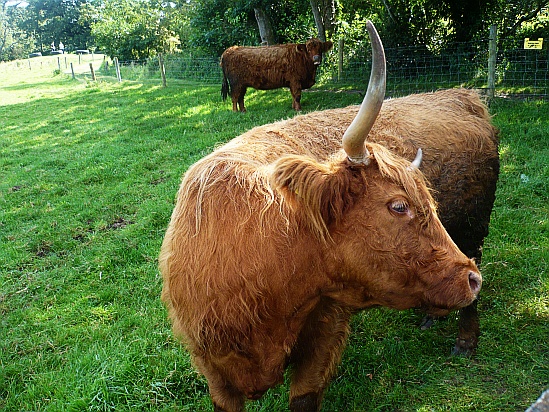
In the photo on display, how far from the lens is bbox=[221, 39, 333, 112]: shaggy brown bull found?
1289cm

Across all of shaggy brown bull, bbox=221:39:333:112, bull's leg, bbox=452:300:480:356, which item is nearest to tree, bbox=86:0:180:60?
shaggy brown bull, bbox=221:39:333:112

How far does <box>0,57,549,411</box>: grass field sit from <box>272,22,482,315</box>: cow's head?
1.45 m

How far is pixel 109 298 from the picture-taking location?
4.61 m

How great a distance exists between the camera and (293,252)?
7.30ft

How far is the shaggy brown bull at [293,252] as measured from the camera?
2.15 m

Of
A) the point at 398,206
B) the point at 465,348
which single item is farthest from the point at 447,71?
the point at 398,206

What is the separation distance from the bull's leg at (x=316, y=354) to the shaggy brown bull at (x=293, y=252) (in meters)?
0.17

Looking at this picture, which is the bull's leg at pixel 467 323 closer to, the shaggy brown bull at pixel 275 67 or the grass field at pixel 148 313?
the grass field at pixel 148 313

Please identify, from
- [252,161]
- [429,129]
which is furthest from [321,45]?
[252,161]

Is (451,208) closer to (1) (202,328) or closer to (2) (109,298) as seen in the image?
(1) (202,328)

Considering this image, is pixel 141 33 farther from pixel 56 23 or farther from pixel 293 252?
pixel 56 23

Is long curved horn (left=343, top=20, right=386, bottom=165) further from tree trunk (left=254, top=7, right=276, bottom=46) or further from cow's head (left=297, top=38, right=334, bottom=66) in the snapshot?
tree trunk (left=254, top=7, right=276, bottom=46)

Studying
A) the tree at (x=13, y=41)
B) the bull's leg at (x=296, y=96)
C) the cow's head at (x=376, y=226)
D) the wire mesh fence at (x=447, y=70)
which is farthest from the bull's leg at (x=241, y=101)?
the tree at (x=13, y=41)

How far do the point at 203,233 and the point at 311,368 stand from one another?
3.70ft
